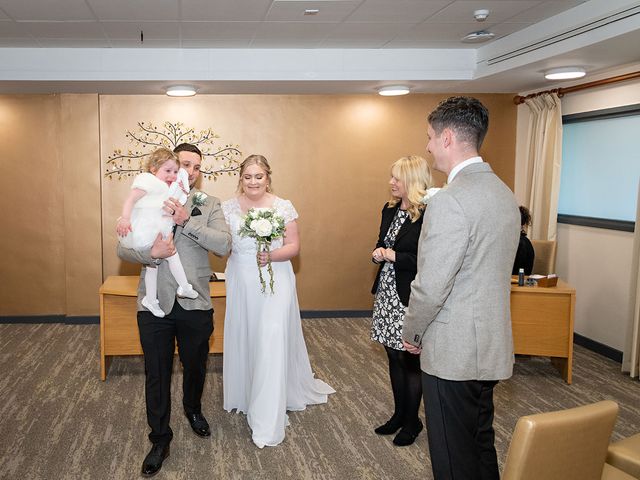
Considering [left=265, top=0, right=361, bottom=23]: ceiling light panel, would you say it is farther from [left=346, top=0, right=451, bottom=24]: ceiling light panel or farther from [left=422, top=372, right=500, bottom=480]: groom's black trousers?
[left=422, top=372, right=500, bottom=480]: groom's black trousers

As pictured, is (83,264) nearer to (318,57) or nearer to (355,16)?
(318,57)

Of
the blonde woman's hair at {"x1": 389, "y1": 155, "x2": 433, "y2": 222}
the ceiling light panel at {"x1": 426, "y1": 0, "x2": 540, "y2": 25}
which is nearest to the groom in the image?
the blonde woman's hair at {"x1": 389, "y1": 155, "x2": 433, "y2": 222}

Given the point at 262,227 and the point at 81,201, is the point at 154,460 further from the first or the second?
the point at 81,201

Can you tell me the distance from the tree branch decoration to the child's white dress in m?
4.24

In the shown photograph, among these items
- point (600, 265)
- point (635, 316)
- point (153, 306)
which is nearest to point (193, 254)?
point (153, 306)

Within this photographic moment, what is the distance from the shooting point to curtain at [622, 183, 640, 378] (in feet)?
18.9

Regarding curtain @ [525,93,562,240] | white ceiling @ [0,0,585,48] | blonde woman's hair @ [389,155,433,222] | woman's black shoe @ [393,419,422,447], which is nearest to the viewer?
blonde woman's hair @ [389,155,433,222]

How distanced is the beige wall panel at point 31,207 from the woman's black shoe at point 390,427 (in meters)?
4.93

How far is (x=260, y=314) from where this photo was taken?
4387 mm

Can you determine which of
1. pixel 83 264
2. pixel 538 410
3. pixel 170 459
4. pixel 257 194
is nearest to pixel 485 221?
pixel 257 194

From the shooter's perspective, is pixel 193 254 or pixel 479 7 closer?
pixel 193 254

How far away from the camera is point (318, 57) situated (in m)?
6.74

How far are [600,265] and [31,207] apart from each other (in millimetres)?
6271

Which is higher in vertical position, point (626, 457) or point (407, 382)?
point (626, 457)
